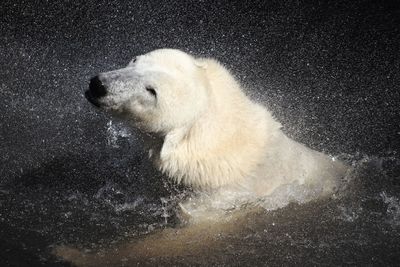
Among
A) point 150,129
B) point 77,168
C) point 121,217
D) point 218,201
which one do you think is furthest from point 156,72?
point 77,168

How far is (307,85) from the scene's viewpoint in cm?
528

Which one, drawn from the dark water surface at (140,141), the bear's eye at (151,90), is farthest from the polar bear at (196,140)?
the dark water surface at (140,141)

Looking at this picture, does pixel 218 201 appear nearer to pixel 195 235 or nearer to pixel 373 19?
pixel 195 235

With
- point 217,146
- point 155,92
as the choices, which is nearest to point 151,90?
point 155,92

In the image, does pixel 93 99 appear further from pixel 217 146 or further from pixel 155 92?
pixel 217 146

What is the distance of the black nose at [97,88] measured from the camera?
3.16 meters

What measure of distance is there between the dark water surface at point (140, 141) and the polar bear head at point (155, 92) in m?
0.32

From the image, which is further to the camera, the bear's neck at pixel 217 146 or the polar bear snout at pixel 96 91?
the bear's neck at pixel 217 146

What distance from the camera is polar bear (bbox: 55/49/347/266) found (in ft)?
10.6

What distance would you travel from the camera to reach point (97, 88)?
3170 mm

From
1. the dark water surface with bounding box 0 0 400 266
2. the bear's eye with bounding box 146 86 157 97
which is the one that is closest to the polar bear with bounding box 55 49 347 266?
the bear's eye with bounding box 146 86 157 97

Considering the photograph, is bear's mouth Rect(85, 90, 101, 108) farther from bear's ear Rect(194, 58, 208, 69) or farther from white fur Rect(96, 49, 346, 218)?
bear's ear Rect(194, 58, 208, 69)

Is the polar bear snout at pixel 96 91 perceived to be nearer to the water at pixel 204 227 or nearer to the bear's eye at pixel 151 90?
the bear's eye at pixel 151 90

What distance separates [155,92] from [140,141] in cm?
43
